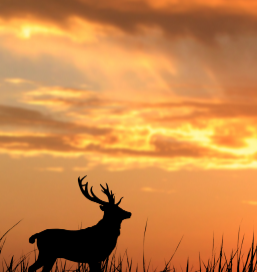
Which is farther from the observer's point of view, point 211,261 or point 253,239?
point 211,261

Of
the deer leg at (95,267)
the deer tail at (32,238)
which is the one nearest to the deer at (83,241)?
the deer tail at (32,238)

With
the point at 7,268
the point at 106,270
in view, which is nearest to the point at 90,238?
the point at 106,270

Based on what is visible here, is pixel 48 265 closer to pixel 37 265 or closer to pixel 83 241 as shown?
pixel 37 265

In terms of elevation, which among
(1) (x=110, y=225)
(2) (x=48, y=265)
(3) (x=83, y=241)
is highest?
(1) (x=110, y=225)

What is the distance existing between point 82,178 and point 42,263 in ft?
8.21

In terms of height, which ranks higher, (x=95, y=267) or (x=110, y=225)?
(x=110, y=225)

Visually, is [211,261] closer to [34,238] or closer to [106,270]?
[106,270]

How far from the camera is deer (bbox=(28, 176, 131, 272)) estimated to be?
7250 mm

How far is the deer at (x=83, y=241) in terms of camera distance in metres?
7.25

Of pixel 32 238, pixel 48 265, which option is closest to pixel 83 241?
pixel 48 265

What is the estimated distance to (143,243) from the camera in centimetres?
542

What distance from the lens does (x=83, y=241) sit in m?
7.54

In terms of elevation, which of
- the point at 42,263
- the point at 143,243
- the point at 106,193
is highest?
the point at 106,193

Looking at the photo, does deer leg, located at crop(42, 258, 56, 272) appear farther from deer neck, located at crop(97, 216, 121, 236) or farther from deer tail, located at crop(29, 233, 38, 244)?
deer neck, located at crop(97, 216, 121, 236)
